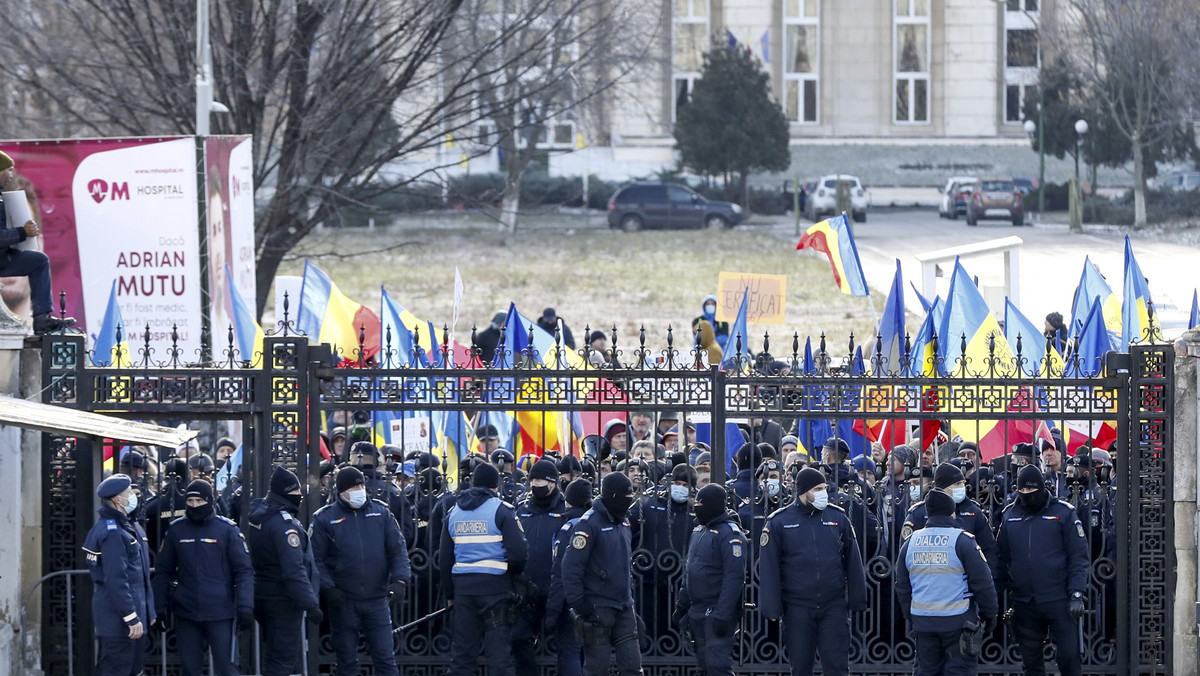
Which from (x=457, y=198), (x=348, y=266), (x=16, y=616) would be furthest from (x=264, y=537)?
(x=348, y=266)

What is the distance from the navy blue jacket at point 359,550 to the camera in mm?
9805

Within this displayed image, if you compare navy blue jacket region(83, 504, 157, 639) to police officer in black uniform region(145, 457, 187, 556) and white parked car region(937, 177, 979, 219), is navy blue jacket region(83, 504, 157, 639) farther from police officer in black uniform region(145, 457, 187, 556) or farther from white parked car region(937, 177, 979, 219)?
white parked car region(937, 177, 979, 219)

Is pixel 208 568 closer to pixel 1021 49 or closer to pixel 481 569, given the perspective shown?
pixel 481 569

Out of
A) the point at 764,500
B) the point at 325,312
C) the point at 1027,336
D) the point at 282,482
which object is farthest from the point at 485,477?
the point at 325,312

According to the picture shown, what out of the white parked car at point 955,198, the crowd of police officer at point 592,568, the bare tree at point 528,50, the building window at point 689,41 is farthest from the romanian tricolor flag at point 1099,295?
the building window at point 689,41

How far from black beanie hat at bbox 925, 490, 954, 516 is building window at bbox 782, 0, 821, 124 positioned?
56.8 meters

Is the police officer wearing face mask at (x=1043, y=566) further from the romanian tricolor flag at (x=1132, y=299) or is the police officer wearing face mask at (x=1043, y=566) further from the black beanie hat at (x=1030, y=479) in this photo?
the romanian tricolor flag at (x=1132, y=299)

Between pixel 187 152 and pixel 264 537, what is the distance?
620cm

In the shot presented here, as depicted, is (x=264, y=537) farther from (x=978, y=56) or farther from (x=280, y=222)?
(x=978, y=56)

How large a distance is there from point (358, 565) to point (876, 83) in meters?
58.0

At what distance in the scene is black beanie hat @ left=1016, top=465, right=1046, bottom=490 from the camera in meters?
9.80

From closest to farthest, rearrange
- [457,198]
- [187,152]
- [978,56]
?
[187,152] → [457,198] → [978,56]

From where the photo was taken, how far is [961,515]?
32.3 ft

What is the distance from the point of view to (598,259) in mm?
43125
